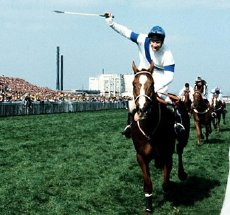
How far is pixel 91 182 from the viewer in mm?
9594

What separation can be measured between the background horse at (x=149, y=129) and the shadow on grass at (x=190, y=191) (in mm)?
320

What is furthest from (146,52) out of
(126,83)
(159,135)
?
(126,83)

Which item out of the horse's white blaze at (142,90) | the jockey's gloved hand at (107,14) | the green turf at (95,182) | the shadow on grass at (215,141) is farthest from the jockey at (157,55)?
the shadow on grass at (215,141)

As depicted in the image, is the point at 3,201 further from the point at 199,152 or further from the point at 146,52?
the point at 199,152

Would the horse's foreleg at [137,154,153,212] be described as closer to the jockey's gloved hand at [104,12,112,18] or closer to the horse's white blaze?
Answer: the horse's white blaze

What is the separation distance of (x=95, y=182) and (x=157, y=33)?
10.1 ft

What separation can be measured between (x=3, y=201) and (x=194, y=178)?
4046mm

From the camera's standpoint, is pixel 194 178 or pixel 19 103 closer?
pixel 194 178

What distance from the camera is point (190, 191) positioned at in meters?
9.12

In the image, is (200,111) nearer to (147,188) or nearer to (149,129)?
(149,129)

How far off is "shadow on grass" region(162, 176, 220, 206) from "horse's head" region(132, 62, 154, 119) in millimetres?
1850

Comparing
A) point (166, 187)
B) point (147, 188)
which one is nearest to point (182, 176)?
point (166, 187)

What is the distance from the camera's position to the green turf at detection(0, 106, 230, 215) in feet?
25.4

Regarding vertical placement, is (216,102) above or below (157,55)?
below
